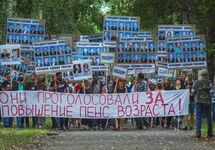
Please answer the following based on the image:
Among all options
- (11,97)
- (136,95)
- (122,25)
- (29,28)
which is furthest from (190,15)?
(11,97)

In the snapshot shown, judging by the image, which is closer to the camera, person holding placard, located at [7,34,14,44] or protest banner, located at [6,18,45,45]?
person holding placard, located at [7,34,14,44]

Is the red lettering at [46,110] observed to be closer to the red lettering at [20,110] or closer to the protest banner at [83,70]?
the red lettering at [20,110]

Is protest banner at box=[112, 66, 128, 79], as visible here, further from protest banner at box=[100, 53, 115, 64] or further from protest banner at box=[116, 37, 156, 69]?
protest banner at box=[116, 37, 156, 69]

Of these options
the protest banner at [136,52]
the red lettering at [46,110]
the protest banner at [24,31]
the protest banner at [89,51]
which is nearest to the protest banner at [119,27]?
the protest banner at [89,51]

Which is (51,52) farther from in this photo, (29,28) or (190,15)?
(190,15)

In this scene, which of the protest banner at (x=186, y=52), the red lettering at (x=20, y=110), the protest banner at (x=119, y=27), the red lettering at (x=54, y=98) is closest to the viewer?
the red lettering at (x=20, y=110)

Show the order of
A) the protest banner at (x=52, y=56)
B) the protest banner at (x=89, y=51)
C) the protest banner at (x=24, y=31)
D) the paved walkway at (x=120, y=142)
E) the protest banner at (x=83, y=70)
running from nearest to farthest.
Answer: the paved walkway at (x=120, y=142), the protest banner at (x=83, y=70), the protest banner at (x=52, y=56), the protest banner at (x=89, y=51), the protest banner at (x=24, y=31)

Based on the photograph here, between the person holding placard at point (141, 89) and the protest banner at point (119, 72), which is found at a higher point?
the protest banner at point (119, 72)

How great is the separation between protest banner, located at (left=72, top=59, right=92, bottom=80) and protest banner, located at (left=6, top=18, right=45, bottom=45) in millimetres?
4259

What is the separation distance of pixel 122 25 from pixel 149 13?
573 cm

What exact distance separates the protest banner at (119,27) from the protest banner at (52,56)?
4.01 metres

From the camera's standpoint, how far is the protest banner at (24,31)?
900 inches

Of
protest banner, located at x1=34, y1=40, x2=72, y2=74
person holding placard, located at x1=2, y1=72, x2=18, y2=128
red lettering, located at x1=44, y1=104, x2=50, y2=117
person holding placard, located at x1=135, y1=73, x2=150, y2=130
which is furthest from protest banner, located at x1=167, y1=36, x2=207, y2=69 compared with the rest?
person holding placard, located at x1=2, y1=72, x2=18, y2=128

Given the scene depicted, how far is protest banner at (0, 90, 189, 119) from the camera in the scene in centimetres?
1836
